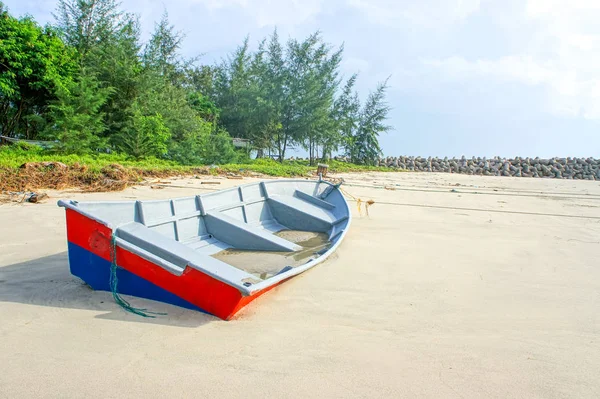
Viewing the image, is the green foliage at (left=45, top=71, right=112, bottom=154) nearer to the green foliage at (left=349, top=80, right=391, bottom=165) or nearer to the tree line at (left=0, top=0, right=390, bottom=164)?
the tree line at (left=0, top=0, right=390, bottom=164)

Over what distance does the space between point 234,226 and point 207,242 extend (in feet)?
1.10

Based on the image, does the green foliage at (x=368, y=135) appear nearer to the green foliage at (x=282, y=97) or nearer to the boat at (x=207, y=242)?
the green foliage at (x=282, y=97)

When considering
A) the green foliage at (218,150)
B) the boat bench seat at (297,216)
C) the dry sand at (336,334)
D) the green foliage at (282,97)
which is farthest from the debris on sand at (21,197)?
the green foliage at (282,97)

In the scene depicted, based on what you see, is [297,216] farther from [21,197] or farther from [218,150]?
[218,150]

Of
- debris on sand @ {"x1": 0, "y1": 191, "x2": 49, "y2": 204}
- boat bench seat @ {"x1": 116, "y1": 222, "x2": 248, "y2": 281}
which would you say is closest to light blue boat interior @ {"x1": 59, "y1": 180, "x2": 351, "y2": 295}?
boat bench seat @ {"x1": 116, "y1": 222, "x2": 248, "y2": 281}

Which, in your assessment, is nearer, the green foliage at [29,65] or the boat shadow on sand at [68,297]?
the boat shadow on sand at [68,297]

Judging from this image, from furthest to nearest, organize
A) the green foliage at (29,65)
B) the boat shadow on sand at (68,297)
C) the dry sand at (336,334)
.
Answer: the green foliage at (29,65) → the boat shadow on sand at (68,297) → the dry sand at (336,334)

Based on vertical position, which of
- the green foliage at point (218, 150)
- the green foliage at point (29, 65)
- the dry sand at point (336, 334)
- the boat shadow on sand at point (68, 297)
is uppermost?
the green foliage at point (29, 65)

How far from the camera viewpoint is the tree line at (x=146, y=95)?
12.1 m

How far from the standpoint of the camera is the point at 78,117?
36.6ft

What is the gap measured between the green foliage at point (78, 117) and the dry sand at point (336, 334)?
299 inches

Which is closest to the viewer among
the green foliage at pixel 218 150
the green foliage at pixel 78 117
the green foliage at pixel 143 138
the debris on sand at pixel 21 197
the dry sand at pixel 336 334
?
the dry sand at pixel 336 334

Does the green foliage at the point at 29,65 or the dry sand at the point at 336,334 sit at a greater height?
the green foliage at the point at 29,65

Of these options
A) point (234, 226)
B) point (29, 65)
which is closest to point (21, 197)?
point (234, 226)
